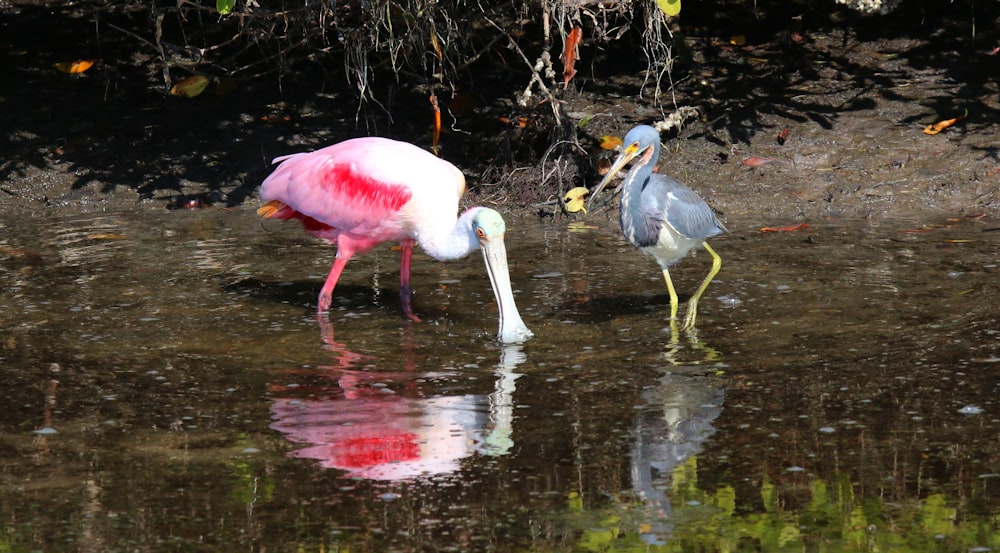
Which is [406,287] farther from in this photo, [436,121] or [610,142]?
[610,142]

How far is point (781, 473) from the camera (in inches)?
168

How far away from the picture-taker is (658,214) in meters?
Answer: 6.56

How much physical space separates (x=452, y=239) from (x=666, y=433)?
2250 millimetres

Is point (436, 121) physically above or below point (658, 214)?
above

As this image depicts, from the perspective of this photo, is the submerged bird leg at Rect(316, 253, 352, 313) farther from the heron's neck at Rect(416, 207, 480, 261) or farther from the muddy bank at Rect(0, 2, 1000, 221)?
the muddy bank at Rect(0, 2, 1000, 221)

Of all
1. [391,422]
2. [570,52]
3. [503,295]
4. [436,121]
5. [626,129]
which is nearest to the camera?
[391,422]

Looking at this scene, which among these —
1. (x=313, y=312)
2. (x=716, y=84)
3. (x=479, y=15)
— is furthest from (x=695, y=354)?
(x=716, y=84)

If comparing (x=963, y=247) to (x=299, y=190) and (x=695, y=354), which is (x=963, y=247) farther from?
(x=299, y=190)

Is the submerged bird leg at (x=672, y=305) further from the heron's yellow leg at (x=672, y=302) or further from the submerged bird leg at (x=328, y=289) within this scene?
the submerged bird leg at (x=328, y=289)

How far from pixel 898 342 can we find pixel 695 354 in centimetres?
86

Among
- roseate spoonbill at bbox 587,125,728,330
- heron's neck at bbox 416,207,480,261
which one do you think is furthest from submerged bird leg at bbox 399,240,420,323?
roseate spoonbill at bbox 587,125,728,330

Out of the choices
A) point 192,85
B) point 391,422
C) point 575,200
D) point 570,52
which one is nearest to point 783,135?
point 575,200

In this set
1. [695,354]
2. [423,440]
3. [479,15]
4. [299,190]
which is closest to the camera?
[423,440]

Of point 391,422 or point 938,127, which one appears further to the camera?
point 938,127
